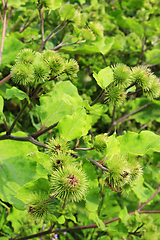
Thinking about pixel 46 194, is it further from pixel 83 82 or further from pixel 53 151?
pixel 83 82

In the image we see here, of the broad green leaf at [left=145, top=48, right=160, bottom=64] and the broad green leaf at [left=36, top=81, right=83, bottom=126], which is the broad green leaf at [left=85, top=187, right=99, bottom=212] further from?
the broad green leaf at [left=145, top=48, right=160, bottom=64]

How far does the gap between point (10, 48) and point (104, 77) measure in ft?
2.56

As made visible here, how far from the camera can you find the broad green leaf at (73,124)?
2.05 feet

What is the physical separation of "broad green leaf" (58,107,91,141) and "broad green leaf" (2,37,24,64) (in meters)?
0.81

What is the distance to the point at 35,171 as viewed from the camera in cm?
85

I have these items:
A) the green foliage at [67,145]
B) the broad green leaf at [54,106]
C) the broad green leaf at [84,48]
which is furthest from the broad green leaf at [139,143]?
the broad green leaf at [84,48]

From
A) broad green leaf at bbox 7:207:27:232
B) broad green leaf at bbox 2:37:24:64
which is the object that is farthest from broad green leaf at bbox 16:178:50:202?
broad green leaf at bbox 2:37:24:64

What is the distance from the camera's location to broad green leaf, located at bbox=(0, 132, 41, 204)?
0.82m

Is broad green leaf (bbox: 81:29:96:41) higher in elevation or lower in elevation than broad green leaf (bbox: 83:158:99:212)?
higher

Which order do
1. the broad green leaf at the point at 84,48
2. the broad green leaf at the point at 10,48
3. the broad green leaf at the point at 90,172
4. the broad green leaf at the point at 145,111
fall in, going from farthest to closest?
the broad green leaf at the point at 145,111, the broad green leaf at the point at 10,48, the broad green leaf at the point at 84,48, the broad green leaf at the point at 90,172

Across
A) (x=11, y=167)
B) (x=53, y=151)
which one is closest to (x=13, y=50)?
(x=11, y=167)

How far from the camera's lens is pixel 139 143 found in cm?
72

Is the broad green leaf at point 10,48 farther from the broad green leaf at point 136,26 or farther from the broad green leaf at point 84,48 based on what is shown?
the broad green leaf at point 136,26

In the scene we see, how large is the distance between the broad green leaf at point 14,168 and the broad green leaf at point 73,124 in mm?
256
